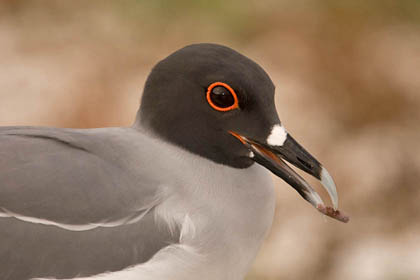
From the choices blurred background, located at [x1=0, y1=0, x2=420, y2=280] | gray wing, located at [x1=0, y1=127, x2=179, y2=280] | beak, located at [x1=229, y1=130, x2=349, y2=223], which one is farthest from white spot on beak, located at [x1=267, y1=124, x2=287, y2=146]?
blurred background, located at [x1=0, y1=0, x2=420, y2=280]

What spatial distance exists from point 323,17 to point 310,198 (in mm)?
2929

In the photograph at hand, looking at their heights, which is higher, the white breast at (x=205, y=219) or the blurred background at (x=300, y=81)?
the blurred background at (x=300, y=81)

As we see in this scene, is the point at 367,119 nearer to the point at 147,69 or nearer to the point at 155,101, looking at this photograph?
the point at 147,69

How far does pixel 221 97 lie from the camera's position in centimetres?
190

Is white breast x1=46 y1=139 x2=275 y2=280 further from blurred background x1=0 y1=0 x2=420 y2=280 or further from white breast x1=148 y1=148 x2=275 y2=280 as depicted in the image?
blurred background x1=0 y1=0 x2=420 y2=280

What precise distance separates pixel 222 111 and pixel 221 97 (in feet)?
0.11

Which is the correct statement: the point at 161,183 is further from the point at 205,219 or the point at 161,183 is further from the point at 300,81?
the point at 300,81

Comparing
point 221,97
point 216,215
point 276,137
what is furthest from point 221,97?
point 216,215

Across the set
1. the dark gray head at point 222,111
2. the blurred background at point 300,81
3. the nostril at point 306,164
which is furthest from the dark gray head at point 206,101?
the blurred background at point 300,81

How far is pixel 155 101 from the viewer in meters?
1.98

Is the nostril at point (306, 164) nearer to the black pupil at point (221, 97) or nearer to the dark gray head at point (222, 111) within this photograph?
the dark gray head at point (222, 111)

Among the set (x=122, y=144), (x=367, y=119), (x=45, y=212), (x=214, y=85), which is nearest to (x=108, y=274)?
(x=45, y=212)

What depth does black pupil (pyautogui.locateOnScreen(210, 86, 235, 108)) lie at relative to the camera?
1891mm

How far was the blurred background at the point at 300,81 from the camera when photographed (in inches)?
157
